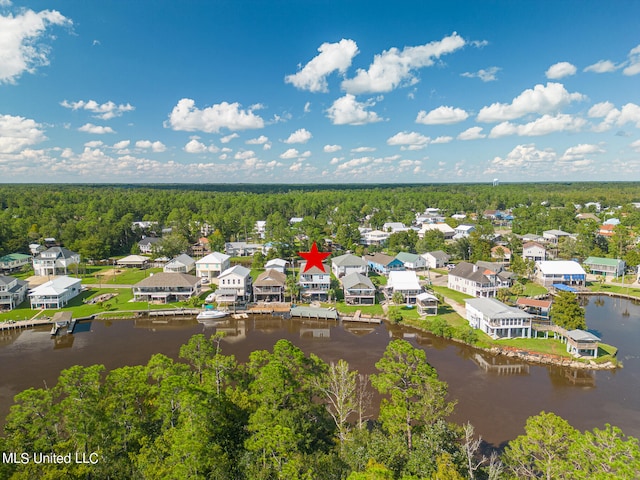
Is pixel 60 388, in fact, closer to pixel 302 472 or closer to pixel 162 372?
pixel 162 372

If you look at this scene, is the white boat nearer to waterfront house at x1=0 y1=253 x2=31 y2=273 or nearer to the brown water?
the brown water

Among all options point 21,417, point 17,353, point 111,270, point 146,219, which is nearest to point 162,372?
point 21,417

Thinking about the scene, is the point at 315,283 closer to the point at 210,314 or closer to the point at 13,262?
the point at 210,314

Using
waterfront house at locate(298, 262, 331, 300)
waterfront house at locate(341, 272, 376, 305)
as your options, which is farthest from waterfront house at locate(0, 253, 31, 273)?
waterfront house at locate(341, 272, 376, 305)

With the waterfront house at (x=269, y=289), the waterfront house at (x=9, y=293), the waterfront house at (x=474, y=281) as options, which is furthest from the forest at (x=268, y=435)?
the waterfront house at (x=9, y=293)

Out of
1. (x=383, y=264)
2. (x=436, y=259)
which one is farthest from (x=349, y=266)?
(x=436, y=259)

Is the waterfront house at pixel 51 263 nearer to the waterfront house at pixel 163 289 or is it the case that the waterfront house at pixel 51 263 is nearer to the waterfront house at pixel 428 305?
the waterfront house at pixel 163 289
